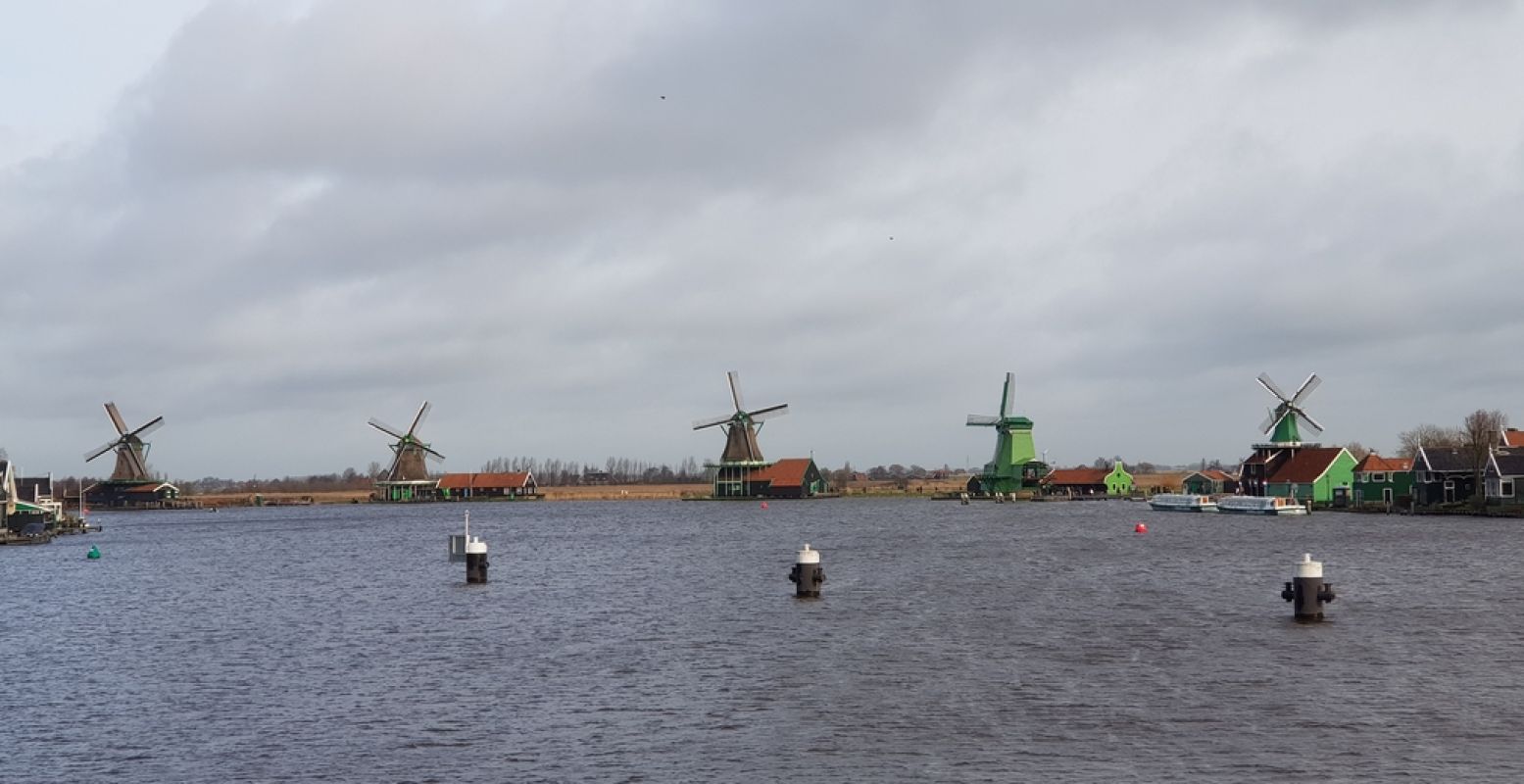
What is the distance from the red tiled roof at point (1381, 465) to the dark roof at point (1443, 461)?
5796mm

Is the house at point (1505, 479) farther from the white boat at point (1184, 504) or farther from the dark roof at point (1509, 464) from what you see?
the white boat at point (1184, 504)

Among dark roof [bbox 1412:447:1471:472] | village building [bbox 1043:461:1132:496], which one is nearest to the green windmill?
village building [bbox 1043:461:1132:496]

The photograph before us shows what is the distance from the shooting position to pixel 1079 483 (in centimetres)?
19300

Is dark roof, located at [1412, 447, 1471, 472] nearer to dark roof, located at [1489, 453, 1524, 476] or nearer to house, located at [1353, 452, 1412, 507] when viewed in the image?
house, located at [1353, 452, 1412, 507]

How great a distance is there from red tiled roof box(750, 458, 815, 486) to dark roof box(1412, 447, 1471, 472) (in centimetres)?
8480

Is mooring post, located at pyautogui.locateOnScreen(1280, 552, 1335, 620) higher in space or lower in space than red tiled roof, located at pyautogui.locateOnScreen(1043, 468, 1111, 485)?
lower

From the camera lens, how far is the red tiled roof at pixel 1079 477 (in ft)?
633

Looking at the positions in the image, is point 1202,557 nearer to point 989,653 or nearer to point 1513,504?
point 989,653

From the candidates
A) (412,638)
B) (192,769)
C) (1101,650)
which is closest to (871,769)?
(192,769)

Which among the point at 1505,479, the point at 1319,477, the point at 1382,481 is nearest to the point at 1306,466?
the point at 1319,477

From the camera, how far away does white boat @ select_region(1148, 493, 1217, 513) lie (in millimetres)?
147688

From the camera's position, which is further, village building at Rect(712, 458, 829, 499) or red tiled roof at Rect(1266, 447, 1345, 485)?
village building at Rect(712, 458, 829, 499)

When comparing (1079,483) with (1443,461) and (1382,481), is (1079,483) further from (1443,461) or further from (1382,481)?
(1443,461)

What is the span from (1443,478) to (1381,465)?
1295 cm
